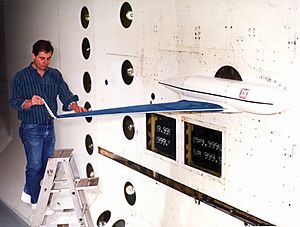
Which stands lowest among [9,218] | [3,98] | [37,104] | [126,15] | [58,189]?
[9,218]

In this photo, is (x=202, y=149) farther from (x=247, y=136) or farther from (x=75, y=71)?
(x=75, y=71)

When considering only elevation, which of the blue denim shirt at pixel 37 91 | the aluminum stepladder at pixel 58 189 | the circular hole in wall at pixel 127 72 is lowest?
the aluminum stepladder at pixel 58 189

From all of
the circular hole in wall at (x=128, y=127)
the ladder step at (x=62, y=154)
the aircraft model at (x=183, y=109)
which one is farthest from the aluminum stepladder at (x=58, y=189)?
the circular hole in wall at (x=128, y=127)

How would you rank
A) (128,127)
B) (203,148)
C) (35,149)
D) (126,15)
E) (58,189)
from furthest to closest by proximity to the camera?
(35,149) → (58,189) → (128,127) → (126,15) → (203,148)

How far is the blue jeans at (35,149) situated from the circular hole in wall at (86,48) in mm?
480

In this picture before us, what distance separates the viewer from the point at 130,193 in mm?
2533

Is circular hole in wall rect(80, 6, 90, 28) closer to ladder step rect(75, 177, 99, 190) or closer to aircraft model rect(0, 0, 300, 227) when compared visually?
aircraft model rect(0, 0, 300, 227)

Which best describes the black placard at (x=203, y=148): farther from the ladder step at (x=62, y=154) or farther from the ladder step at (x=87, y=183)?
the ladder step at (x=62, y=154)

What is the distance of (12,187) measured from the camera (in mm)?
3537

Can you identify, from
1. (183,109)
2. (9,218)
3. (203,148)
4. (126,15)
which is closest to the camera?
(183,109)

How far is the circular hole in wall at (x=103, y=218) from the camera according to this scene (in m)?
2.71

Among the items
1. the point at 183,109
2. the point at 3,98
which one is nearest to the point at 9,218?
the point at 3,98

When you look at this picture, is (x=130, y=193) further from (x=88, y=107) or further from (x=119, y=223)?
(x=88, y=107)

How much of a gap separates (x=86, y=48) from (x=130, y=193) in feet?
3.12
